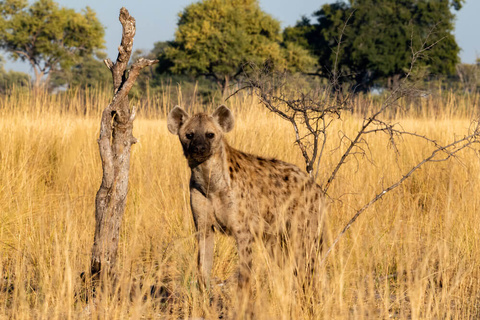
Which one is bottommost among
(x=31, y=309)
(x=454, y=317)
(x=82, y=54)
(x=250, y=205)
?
(x=31, y=309)

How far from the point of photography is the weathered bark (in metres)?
3.70

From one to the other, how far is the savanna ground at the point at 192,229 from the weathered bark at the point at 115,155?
0.62 ft

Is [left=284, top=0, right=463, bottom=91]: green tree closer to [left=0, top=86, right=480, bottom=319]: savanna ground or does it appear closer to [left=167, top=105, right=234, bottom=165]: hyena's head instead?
[left=0, top=86, right=480, bottom=319]: savanna ground

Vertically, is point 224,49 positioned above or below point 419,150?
above

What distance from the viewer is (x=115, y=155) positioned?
12.5 ft

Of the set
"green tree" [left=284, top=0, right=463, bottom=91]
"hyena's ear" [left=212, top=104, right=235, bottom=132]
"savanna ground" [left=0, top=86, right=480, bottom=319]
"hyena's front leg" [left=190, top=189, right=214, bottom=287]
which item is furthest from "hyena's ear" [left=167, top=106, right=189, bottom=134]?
"green tree" [left=284, top=0, right=463, bottom=91]

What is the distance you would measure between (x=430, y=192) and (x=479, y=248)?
1749 mm

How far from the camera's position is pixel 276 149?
631 centimetres

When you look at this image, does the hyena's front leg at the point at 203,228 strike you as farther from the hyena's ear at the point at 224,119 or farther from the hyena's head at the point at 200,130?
the hyena's ear at the point at 224,119

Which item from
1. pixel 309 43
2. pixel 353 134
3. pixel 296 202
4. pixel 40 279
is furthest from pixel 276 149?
pixel 309 43

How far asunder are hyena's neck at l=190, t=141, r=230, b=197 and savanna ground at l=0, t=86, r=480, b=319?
1.25 feet

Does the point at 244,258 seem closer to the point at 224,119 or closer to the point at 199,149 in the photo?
the point at 199,149

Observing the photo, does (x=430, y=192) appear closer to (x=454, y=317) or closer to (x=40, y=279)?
(x=454, y=317)

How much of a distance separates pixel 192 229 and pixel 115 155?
1.30 m
